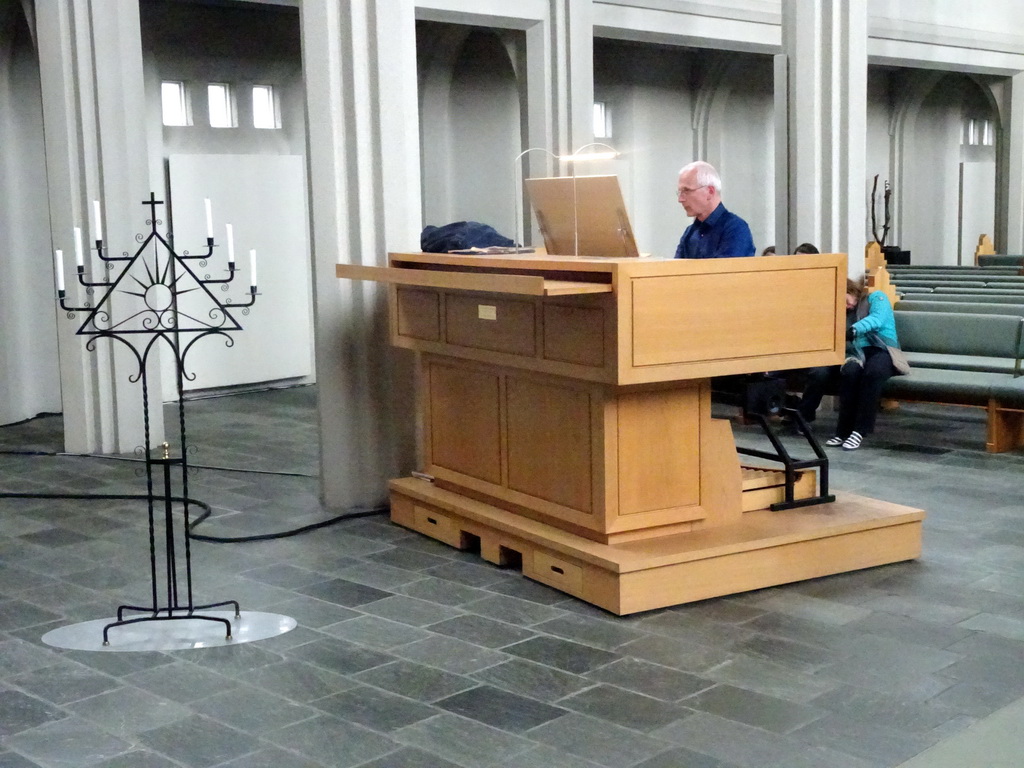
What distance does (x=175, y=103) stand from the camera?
11875mm

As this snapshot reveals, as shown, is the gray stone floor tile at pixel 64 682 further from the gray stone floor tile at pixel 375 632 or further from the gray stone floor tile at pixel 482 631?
the gray stone floor tile at pixel 482 631

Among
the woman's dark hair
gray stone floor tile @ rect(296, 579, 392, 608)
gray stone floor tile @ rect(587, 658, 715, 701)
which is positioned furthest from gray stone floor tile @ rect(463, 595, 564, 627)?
the woman's dark hair

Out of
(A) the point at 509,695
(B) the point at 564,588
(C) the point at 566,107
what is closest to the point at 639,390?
(B) the point at 564,588

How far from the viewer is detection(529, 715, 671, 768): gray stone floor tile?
12.1 feet

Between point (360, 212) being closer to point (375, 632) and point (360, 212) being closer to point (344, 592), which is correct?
point (344, 592)

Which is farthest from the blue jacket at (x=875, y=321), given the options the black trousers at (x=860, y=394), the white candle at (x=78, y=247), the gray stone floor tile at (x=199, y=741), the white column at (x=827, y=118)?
the gray stone floor tile at (x=199, y=741)

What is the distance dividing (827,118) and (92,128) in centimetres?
547

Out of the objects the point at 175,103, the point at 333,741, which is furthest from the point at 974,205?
the point at 333,741

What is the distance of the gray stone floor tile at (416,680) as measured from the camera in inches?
169

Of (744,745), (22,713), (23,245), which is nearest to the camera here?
(744,745)

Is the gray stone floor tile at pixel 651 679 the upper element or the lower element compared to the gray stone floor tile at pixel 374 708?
upper

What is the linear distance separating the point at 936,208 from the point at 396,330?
17.1 metres

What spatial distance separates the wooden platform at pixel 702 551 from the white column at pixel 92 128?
13.0 ft

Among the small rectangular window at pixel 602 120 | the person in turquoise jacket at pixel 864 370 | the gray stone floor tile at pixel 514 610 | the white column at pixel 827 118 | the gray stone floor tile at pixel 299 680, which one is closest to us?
the gray stone floor tile at pixel 299 680
